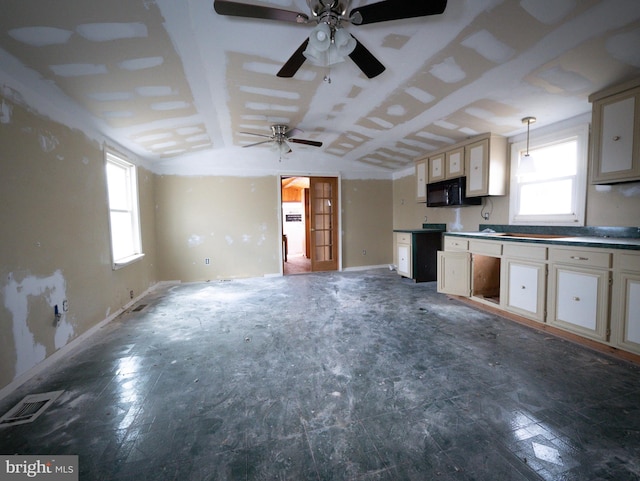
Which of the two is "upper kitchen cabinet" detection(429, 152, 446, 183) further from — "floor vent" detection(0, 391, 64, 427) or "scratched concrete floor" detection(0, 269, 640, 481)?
"floor vent" detection(0, 391, 64, 427)

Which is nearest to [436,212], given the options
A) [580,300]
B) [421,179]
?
[421,179]

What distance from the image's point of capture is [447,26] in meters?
2.04

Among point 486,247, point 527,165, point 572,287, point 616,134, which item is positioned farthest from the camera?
point 486,247

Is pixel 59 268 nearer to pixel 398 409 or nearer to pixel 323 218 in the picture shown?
pixel 398 409

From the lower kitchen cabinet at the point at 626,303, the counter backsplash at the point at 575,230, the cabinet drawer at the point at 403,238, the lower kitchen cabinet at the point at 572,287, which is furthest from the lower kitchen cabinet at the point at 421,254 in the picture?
the lower kitchen cabinet at the point at 626,303

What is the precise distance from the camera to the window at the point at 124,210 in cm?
381

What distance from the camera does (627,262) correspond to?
2182mm

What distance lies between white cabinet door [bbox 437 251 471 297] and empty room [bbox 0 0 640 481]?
0.03 metres

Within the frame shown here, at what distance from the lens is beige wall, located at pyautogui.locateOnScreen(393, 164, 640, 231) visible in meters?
2.65

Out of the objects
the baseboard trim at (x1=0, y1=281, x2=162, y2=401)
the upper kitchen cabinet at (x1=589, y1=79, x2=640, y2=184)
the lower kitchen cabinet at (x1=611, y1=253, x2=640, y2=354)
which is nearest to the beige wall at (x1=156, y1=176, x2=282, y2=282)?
the baseboard trim at (x1=0, y1=281, x2=162, y2=401)

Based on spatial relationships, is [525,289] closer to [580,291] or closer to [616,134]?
[580,291]

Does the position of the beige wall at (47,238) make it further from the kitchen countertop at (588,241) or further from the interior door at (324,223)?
the kitchen countertop at (588,241)

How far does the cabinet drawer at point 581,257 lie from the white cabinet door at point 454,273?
1.15 meters

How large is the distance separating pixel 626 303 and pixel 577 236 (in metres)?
1.09
